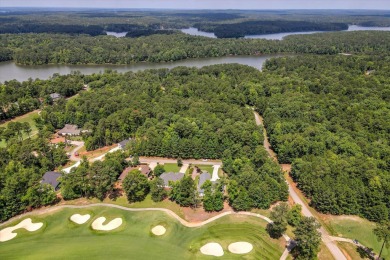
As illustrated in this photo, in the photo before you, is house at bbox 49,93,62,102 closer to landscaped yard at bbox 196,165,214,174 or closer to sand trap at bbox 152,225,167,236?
landscaped yard at bbox 196,165,214,174

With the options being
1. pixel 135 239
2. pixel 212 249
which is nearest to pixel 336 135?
pixel 212 249

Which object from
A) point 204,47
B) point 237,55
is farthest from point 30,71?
point 237,55

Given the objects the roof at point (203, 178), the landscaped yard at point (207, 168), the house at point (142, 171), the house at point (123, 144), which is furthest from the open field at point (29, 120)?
the roof at point (203, 178)

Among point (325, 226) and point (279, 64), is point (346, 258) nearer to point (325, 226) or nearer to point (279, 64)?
point (325, 226)

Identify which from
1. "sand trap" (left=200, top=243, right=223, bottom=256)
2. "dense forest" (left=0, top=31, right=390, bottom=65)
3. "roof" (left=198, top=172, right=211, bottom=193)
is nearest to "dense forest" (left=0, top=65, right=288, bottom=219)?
"roof" (left=198, top=172, right=211, bottom=193)

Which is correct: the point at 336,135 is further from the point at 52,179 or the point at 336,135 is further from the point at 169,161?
the point at 52,179
